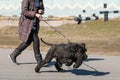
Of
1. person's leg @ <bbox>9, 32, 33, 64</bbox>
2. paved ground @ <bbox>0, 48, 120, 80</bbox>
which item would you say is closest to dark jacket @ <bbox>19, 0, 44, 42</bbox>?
person's leg @ <bbox>9, 32, 33, 64</bbox>

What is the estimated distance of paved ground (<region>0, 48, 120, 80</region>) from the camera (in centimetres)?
1052

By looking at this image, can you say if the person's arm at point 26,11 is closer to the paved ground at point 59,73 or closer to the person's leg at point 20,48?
the person's leg at point 20,48

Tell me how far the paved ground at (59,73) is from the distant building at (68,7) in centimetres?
2785

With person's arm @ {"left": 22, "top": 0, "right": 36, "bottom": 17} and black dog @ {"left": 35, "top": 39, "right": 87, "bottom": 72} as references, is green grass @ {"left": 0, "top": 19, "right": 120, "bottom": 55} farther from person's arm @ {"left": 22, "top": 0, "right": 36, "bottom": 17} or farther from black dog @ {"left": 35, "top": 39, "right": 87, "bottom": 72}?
black dog @ {"left": 35, "top": 39, "right": 87, "bottom": 72}

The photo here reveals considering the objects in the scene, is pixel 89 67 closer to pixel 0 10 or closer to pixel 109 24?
pixel 109 24

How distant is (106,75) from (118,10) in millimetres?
30679

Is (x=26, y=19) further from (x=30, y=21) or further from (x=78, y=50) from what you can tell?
(x=78, y=50)

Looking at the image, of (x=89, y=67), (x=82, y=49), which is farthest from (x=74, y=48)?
(x=89, y=67)

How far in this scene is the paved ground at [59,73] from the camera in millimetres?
10516

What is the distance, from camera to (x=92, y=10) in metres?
43.0

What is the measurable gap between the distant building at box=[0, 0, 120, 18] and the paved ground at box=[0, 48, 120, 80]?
27853mm

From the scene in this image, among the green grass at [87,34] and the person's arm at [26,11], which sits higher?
the person's arm at [26,11]

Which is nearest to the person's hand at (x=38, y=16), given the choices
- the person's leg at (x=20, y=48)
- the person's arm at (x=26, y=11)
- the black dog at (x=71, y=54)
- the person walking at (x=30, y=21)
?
the person's arm at (x=26, y=11)

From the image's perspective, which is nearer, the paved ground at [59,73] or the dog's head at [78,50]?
the dog's head at [78,50]
